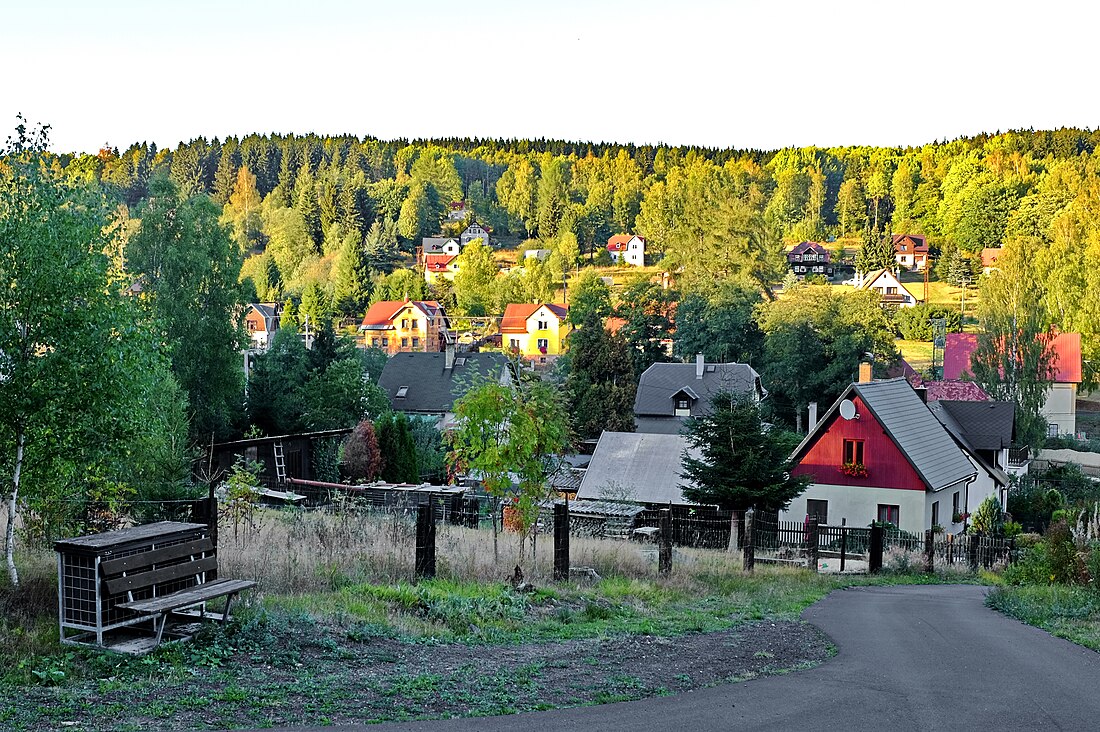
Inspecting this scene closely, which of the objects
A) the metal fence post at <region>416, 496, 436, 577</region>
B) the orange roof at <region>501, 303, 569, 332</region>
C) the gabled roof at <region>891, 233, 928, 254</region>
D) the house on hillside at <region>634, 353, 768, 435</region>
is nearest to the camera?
the metal fence post at <region>416, 496, 436, 577</region>

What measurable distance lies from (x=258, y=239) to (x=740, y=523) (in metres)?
157

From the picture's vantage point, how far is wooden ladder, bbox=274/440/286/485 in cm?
3228

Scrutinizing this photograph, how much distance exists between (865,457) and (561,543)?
24082mm

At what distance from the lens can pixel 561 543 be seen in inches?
594

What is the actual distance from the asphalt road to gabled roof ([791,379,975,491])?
78.0ft

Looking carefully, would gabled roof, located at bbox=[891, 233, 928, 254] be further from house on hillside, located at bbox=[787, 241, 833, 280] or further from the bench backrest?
the bench backrest

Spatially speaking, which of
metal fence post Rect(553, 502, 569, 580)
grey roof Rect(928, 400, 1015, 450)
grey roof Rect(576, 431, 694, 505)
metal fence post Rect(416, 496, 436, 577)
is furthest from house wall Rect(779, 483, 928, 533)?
metal fence post Rect(416, 496, 436, 577)

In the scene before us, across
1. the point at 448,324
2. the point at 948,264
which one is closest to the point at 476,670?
the point at 448,324

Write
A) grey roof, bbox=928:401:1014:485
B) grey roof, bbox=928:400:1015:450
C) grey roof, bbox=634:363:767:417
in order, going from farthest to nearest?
1. grey roof, bbox=634:363:767:417
2. grey roof, bbox=928:400:1015:450
3. grey roof, bbox=928:401:1014:485

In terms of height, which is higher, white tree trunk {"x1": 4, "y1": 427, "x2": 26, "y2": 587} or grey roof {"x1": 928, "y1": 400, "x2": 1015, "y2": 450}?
white tree trunk {"x1": 4, "y1": 427, "x2": 26, "y2": 587}

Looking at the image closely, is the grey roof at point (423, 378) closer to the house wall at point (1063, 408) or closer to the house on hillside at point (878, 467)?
the house on hillside at point (878, 467)

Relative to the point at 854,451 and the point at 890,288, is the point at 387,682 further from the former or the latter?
the point at 890,288

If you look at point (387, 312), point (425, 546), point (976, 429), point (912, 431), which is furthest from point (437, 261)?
A: point (425, 546)

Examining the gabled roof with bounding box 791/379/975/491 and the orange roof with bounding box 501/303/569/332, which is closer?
the gabled roof with bounding box 791/379/975/491
